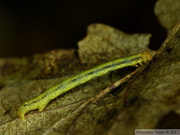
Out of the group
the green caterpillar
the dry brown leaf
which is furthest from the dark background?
the green caterpillar

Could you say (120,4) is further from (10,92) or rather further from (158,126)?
(158,126)

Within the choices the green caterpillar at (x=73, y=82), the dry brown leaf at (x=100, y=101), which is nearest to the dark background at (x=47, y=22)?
the dry brown leaf at (x=100, y=101)

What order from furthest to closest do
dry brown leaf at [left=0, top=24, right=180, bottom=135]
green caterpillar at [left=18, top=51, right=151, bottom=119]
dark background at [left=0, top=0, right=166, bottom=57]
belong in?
dark background at [left=0, top=0, right=166, bottom=57], green caterpillar at [left=18, top=51, right=151, bottom=119], dry brown leaf at [left=0, top=24, right=180, bottom=135]

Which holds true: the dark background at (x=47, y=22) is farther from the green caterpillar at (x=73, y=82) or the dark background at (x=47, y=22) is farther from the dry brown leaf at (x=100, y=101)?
the green caterpillar at (x=73, y=82)

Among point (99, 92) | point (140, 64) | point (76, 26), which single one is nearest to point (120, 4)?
point (76, 26)

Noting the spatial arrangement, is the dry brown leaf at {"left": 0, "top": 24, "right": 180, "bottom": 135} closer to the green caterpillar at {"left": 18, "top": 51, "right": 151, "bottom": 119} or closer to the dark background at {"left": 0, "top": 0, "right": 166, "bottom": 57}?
the green caterpillar at {"left": 18, "top": 51, "right": 151, "bottom": 119}
